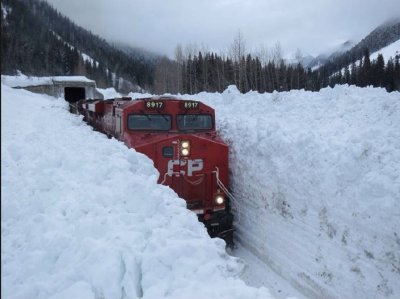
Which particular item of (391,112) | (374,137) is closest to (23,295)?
(374,137)

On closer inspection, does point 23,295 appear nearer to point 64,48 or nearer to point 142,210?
point 142,210

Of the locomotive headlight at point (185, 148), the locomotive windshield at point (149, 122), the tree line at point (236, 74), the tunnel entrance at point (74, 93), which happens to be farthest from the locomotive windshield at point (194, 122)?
the tunnel entrance at point (74, 93)

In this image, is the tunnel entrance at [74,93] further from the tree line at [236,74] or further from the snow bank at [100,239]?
the snow bank at [100,239]

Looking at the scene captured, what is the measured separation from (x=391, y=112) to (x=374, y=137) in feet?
8.03

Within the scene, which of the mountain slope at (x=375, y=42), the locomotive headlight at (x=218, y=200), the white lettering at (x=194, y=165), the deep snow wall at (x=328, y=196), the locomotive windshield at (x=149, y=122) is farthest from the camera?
the mountain slope at (x=375, y=42)

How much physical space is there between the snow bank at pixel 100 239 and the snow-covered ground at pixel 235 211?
13 mm

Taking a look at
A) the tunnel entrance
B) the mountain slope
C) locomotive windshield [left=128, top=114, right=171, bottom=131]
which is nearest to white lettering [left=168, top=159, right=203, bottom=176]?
locomotive windshield [left=128, top=114, right=171, bottom=131]

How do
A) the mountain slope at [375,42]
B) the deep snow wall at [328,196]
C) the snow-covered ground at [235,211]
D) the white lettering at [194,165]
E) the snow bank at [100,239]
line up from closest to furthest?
the snow bank at [100,239], the snow-covered ground at [235,211], the deep snow wall at [328,196], the white lettering at [194,165], the mountain slope at [375,42]

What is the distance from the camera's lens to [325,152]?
780 centimetres

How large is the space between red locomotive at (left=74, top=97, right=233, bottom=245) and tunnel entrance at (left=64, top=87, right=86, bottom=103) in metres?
34.2

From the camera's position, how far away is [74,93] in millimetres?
42531

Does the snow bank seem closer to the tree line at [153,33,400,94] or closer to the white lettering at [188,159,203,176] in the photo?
the white lettering at [188,159,203,176]

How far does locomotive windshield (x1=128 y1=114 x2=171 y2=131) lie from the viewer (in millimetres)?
8945

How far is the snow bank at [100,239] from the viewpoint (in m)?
3.42
